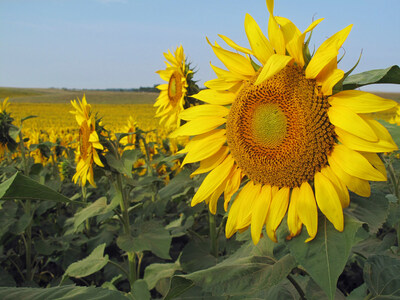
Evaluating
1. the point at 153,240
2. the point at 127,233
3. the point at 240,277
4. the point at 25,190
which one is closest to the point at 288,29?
the point at 240,277

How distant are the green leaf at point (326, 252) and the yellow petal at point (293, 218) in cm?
2

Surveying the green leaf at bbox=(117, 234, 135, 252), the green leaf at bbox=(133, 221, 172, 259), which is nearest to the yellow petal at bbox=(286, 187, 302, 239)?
the green leaf at bbox=(133, 221, 172, 259)

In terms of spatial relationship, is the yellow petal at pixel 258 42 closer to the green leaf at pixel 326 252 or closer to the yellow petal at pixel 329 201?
the yellow petal at pixel 329 201

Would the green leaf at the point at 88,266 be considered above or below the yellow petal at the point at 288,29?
below

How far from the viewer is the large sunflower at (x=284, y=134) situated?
2.98 feet

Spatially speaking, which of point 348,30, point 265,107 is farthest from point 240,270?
point 348,30

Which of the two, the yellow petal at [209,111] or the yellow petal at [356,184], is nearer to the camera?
the yellow petal at [356,184]

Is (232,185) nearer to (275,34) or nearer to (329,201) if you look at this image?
(329,201)

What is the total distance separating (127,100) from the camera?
50469 mm

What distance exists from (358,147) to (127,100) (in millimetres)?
51065

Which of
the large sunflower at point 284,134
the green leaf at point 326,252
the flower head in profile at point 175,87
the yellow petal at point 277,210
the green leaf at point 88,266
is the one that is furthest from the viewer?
the flower head in profile at point 175,87

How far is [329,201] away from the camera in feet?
2.99

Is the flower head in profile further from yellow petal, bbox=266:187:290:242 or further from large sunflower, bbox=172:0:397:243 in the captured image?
yellow petal, bbox=266:187:290:242

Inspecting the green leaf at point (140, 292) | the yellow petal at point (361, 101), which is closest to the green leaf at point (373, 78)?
the yellow petal at point (361, 101)
